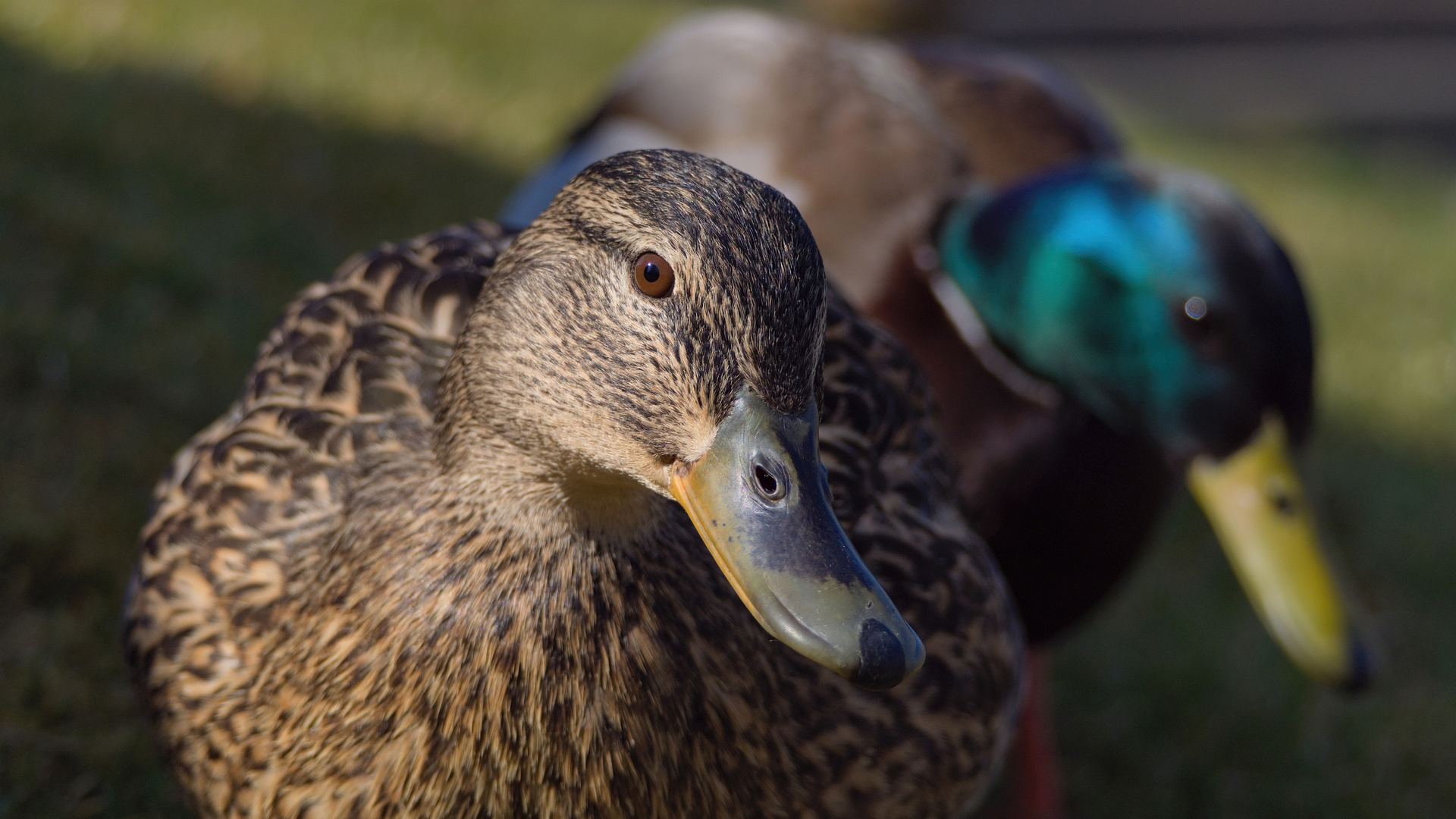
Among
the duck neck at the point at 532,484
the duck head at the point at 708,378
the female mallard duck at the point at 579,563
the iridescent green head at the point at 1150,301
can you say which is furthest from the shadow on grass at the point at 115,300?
the iridescent green head at the point at 1150,301

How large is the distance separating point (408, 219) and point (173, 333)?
1.11 metres

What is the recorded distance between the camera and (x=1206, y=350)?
8.72ft

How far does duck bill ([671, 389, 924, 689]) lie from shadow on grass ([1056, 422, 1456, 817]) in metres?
1.92

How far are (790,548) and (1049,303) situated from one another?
1718 millimetres

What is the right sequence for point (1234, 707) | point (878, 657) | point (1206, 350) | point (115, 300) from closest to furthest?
point (878, 657) < point (1206, 350) < point (115, 300) < point (1234, 707)

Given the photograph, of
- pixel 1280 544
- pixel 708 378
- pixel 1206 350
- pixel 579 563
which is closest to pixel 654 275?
pixel 708 378

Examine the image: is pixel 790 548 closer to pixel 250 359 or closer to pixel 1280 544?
pixel 1280 544

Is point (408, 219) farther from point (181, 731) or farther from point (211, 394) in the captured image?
point (181, 731)

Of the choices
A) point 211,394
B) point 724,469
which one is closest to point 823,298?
point 724,469

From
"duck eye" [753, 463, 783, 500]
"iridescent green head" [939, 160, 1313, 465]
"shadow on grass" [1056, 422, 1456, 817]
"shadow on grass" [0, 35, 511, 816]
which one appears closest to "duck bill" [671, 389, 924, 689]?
"duck eye" [753, 463, 783, 500]

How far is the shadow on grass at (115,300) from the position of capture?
224 centimetres

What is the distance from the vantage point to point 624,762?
5.12 feet

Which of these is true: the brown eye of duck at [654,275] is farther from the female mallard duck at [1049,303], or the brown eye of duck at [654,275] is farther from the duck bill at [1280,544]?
the duck bill at [1280,544]

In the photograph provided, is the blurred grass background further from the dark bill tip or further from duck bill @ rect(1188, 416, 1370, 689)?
the dark bill tip
